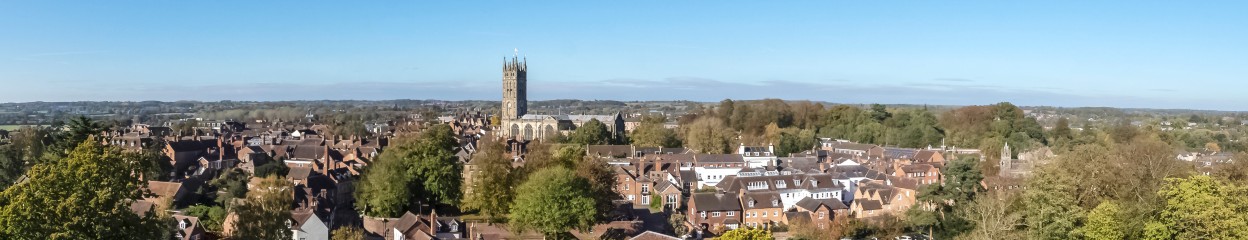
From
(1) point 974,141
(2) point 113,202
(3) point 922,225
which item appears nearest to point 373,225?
(2) point 113,202

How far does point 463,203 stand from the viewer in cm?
3378

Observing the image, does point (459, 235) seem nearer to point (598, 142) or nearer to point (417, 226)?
point (417, 226)

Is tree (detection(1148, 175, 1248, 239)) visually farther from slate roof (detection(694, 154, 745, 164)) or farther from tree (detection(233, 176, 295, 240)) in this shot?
slate roof (detection(694, 154, 745, 164))

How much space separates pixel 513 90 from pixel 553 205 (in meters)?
61.1

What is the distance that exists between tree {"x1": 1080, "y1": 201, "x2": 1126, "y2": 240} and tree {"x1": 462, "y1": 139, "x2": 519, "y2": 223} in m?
17.5

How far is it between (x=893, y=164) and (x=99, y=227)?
44936 millimetres

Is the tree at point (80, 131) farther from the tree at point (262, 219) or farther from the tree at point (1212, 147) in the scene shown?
the tree at point (1212, 147)

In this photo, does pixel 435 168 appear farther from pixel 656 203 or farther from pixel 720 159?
pixel 720 159

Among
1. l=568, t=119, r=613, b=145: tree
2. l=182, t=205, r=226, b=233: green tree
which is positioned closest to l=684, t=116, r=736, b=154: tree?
l=568, t=119, r=613, b=145: tree

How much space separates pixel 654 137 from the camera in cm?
6525

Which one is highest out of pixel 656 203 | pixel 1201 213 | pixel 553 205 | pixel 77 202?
pixel 77 202

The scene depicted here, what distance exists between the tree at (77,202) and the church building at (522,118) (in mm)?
62863

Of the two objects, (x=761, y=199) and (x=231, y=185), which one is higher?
(x=231, y=185)

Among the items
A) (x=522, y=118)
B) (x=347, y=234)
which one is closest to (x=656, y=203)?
(x=347, y=234)
